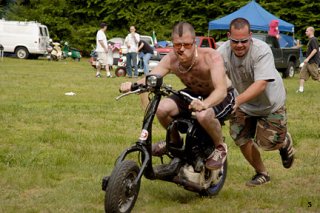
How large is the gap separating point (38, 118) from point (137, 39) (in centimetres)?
1200

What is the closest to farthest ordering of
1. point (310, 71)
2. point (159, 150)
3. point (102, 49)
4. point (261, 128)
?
point (159, 150), point (261, 128), point (310, 71), point (102, 49)

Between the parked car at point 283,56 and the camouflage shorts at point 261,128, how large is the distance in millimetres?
17785

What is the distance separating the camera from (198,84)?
17.1 feet

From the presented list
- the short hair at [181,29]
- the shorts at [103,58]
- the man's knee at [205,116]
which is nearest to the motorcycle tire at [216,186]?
the man's knee at [205,116]

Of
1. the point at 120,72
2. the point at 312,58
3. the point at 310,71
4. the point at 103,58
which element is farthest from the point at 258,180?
the point at 120,72

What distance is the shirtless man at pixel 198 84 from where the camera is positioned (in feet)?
15.9

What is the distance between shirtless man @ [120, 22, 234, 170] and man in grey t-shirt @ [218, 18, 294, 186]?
0.79 ft

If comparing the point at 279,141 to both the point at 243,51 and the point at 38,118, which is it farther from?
the point at 38,118

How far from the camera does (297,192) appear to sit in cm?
583

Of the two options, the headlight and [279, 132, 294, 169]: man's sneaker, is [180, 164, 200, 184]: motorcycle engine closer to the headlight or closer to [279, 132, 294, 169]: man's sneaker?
the headlight

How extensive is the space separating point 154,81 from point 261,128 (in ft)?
5.37

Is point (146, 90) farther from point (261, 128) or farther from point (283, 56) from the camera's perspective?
point (283, 56)

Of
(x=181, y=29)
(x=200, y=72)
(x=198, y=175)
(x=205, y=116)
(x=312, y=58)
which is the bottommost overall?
(x=198, y=175)

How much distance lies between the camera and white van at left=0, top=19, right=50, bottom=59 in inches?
1341
